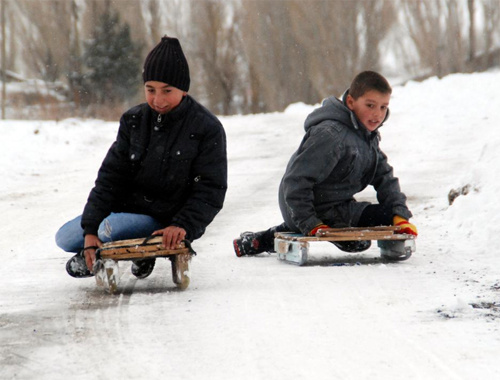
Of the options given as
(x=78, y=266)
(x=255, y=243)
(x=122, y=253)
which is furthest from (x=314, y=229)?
(x=78, y=266)

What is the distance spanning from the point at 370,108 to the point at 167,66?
139 centimetres

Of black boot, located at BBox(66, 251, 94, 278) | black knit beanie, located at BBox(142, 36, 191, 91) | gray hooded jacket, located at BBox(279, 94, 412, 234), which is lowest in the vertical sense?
black boot, located at BBox(66, 251, 94, 278)

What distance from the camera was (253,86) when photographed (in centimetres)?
4219

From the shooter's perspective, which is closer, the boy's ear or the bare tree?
the boy's ear

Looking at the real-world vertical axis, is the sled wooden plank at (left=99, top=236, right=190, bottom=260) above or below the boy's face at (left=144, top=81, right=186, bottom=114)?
below

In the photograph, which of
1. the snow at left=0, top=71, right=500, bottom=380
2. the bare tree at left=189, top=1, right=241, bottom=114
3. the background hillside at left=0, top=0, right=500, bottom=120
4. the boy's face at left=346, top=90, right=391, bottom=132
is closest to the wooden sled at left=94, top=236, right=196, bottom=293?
the snow at left=0, top=71, right=500, bottom=380

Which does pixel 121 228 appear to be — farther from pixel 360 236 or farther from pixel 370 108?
pixel 370 108

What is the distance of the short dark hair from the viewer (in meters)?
4.87

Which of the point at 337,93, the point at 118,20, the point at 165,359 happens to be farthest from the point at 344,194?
the point at 118,20

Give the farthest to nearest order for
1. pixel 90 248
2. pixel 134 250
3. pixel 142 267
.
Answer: pixel 142 267, pixel 90 248, pixel 134 250

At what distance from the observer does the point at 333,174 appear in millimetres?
4965

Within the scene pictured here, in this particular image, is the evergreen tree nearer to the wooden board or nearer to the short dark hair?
the short dark hair

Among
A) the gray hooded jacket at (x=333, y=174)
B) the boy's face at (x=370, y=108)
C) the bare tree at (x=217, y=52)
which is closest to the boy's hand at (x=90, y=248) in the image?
the gray hooded jacket at (x=333, y=174)

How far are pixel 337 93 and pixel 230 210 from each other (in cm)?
2726
